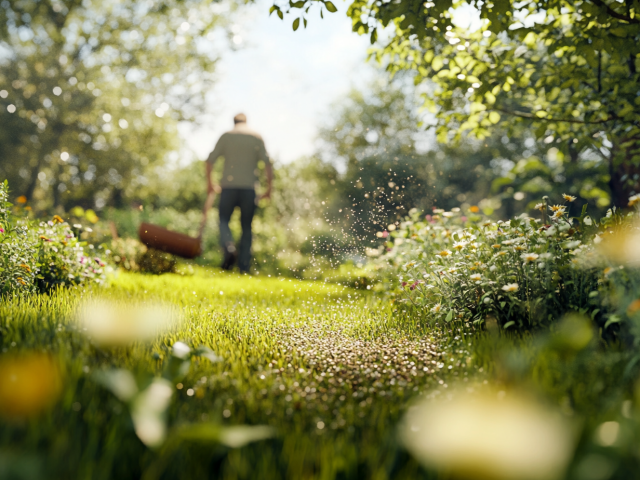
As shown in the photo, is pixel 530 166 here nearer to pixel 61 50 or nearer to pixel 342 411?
pixel 342 411

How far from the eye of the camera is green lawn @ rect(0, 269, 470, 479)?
4.46ft

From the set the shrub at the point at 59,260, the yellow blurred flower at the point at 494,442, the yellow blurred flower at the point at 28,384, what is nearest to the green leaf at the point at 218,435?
the yellow blurred flower at the point at 494,442

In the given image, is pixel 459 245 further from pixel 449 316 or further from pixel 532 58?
pixel 532 58

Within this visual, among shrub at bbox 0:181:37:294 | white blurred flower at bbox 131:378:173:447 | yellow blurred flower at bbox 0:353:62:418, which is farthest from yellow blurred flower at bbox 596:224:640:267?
shrub at bbox 0:181:37:294

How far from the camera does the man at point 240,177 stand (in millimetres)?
7066

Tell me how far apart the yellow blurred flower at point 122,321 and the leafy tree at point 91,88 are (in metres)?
11.1

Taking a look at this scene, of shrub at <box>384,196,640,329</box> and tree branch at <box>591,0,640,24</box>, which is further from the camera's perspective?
tree branch at <box>591,0,640,24</box>

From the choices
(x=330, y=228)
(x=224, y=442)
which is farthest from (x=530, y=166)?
(x=224, y=442)

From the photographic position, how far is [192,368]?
213 centimetres

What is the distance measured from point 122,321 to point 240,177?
4549 millimetres

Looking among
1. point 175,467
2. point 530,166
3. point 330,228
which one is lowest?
point 175,467

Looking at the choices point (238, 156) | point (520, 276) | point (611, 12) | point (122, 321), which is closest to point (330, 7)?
point (611, 12)

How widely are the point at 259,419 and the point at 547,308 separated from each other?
7.05ft

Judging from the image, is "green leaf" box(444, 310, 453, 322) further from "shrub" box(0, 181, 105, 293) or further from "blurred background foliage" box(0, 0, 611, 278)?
"blurred background foliage" box(0, 0, 611, 278)
